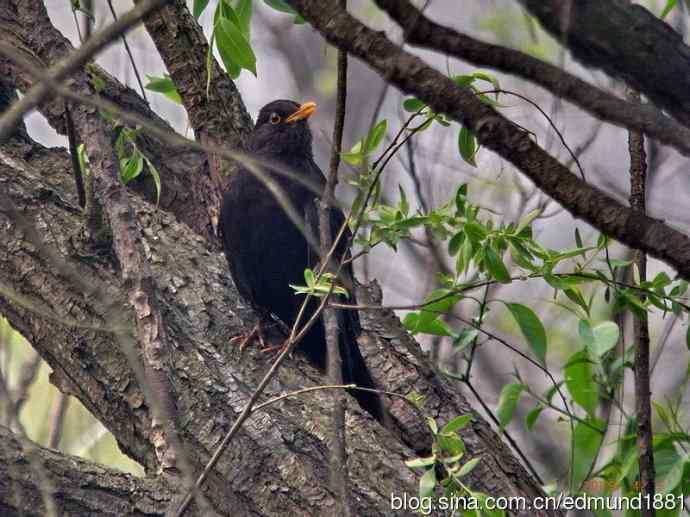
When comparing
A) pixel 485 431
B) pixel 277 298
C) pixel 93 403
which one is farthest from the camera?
pixel 277 298

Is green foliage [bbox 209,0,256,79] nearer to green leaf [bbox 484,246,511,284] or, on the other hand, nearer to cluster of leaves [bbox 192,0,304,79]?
cluster of leaves [bbox 192,0,304,79]

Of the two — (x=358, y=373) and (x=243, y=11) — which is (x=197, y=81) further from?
(x=358, y=373)

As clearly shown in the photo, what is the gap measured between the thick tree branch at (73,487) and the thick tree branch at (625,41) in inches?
71.9

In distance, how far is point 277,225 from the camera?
16.5ft

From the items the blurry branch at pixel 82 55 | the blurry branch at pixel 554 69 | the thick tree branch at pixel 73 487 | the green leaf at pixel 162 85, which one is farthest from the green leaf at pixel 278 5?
the thick tree branch at pixel 73 487

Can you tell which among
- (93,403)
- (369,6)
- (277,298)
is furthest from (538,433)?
(93,403)

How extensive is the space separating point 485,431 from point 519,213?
2.31m

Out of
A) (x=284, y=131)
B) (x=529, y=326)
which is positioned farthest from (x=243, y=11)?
(x=284, y=131)

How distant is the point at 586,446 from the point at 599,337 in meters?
0.48

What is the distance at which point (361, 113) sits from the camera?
845 cm

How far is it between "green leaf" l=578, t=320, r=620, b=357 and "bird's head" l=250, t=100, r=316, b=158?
2283 mm

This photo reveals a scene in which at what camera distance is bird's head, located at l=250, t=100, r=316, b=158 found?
207 inches

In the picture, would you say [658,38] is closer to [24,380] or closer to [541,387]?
[24,380]

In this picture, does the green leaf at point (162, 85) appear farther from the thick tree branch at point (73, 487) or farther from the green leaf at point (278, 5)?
the thick tree branch at point (73, 487)
